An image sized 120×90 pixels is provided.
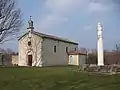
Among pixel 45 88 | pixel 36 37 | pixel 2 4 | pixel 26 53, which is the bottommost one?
pixel 45 88

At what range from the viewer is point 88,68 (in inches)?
938

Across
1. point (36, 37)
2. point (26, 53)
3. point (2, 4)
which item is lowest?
point (26, 53)

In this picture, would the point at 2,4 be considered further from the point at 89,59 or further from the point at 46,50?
the point at 89,59

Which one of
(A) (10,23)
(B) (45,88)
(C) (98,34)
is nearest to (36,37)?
(A) (10,23)

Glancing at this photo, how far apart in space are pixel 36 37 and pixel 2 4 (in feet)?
48.3

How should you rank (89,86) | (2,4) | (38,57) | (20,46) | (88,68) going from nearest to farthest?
1. (89,86)
2. (88,68)
3. (2,4)
4. (38,57)
5. (20,46)

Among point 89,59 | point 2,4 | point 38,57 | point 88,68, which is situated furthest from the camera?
point 89,59

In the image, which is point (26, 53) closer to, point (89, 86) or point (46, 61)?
point (46, 61)

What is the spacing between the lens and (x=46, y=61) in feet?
160

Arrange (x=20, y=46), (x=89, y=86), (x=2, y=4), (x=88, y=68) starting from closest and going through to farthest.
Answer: (x=89, y=86) < (x=88, y=68) < (x=2, y=4) < (x=20, y=46)

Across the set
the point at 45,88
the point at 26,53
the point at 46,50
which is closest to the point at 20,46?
the point at 26,53

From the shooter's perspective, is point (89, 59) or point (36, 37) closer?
point (36, 37)

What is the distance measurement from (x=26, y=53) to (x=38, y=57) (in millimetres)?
3185

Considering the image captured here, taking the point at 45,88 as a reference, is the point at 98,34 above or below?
above
